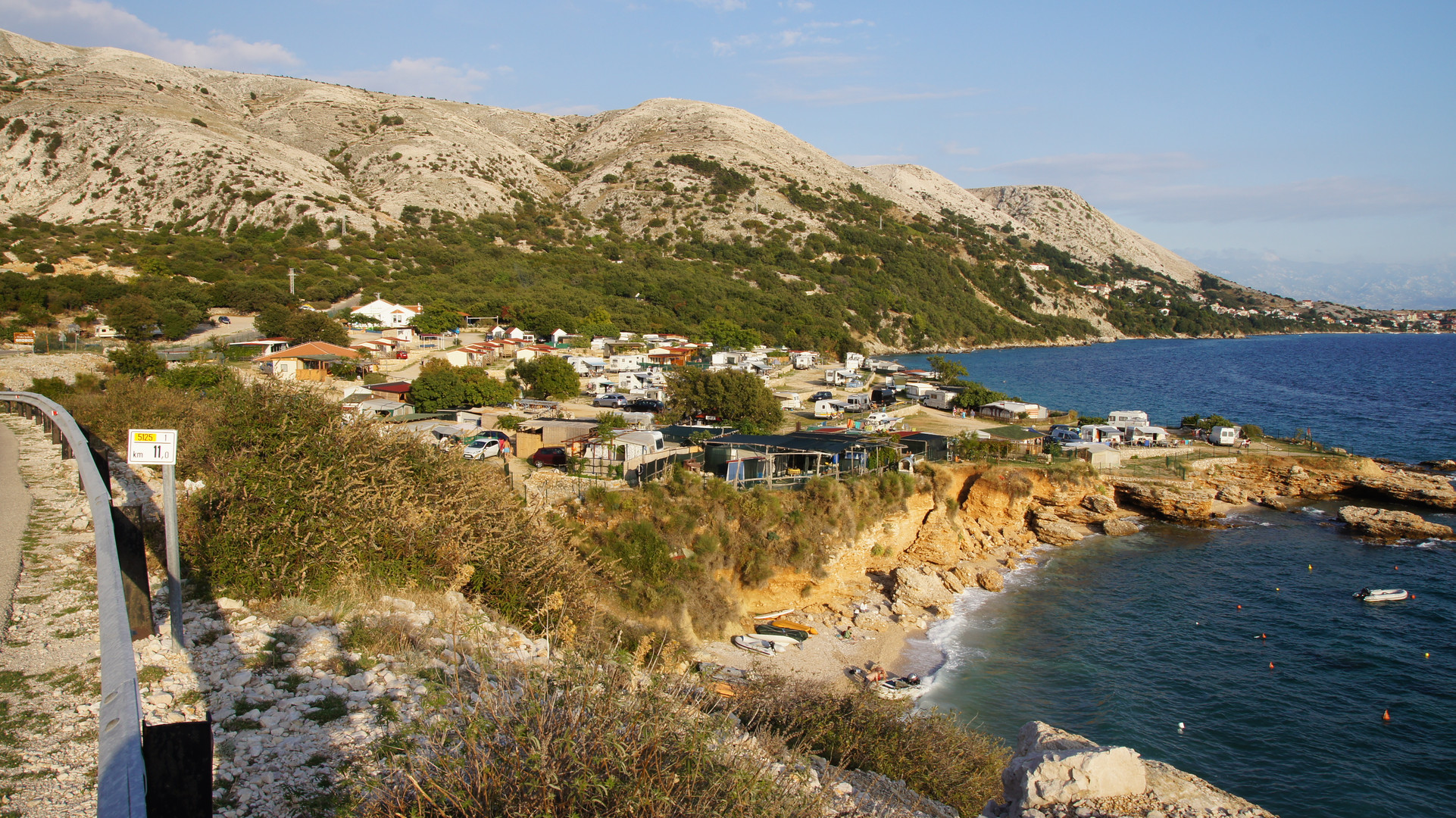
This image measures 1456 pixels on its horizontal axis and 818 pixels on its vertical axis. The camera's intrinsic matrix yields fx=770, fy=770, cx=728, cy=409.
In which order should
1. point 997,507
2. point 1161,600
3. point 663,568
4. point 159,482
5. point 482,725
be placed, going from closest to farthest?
point 482,725, point 159,482, point 663,568, point 1161,600, point 997,507

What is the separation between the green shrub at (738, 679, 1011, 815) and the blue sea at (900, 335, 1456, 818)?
500 cm

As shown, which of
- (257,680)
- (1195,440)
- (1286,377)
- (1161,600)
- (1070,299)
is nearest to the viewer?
(257,680)

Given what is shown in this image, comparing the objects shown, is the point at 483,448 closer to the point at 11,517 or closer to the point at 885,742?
the point at 11,517

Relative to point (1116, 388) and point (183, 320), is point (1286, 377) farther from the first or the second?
point (183, 320)

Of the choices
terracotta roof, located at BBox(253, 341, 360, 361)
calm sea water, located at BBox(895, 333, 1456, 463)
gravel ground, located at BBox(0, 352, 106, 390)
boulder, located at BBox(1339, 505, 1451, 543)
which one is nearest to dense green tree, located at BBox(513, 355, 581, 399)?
terracotta roof, located at BBox(253, 341, 360, 361)

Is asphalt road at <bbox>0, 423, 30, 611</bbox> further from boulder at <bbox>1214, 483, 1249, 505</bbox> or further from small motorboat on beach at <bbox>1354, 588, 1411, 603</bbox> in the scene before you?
boulder at <bbox>1214, 483, 1249, 505</bbox>

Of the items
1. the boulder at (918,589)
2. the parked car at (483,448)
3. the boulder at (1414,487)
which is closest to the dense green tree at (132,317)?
the parked car at (483,448)

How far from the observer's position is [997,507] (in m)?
24.2

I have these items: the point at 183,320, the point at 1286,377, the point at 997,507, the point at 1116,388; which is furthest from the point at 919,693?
the point at 1286,377

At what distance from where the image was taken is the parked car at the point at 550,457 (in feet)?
67.2

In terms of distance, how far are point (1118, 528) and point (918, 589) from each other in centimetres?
1004

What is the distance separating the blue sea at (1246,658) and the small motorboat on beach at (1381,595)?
0.27m

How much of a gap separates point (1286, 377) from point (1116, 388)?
2513 centimetres

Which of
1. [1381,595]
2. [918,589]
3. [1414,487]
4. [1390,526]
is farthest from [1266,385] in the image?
[918,589]
